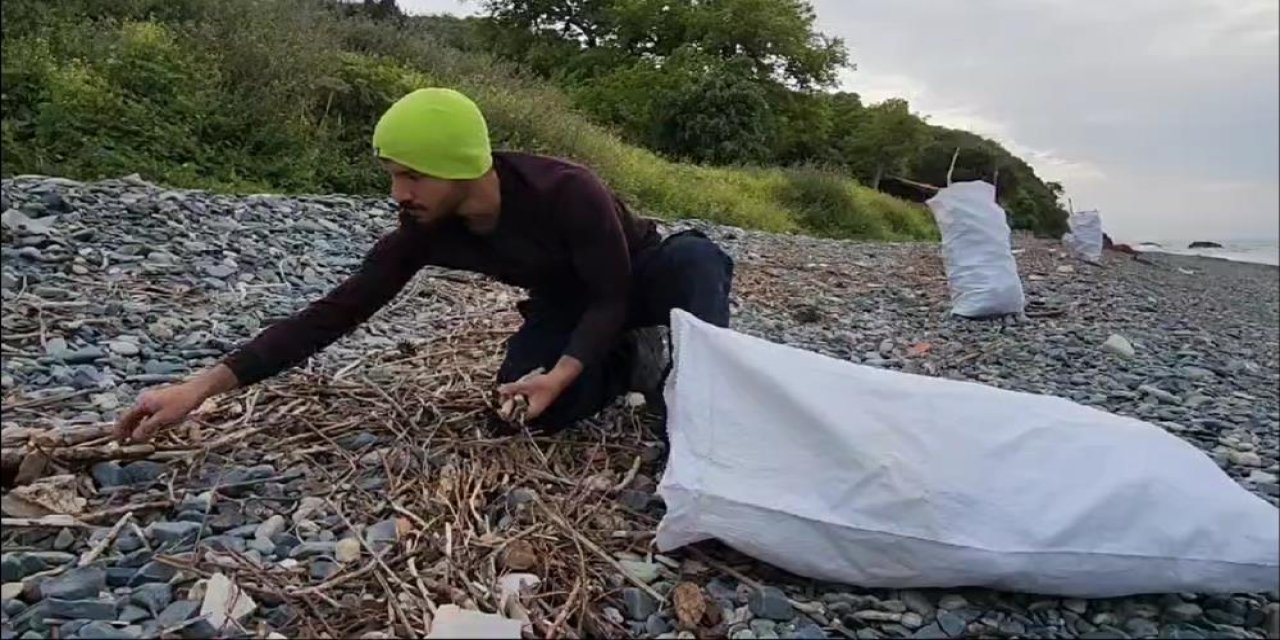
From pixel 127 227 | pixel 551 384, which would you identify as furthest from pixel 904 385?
pixel 127 227

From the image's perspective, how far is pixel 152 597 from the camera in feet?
4.51

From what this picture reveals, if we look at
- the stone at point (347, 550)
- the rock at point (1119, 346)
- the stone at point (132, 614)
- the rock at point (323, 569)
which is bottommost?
the stone at point (132, 614)

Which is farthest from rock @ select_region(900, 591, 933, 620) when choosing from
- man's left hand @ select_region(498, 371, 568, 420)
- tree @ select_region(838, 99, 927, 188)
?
tree @ select_region(838, 99, 927, 188)

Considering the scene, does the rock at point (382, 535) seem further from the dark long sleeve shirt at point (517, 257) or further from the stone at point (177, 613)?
the dark long sleeve shirt at point (517, 257)

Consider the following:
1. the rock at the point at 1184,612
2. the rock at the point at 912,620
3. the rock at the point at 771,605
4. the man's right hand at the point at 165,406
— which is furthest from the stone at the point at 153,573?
the rock at the point at 1184,612

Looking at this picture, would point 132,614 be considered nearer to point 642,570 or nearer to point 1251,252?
point 642,570

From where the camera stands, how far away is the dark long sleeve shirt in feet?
6.14

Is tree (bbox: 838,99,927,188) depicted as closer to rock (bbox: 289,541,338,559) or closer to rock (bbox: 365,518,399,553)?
rock (bbox: 365,518,399,553)

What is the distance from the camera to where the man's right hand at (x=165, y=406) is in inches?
69.2

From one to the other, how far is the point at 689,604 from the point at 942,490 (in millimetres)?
393

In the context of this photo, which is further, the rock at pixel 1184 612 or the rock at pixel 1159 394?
the rock at pixel 1159 394

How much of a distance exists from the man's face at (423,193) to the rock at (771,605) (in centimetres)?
86

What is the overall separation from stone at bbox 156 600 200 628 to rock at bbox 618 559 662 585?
61 centimetres

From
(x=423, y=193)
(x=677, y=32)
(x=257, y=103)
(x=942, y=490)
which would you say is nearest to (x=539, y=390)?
(x=423, y=193)
